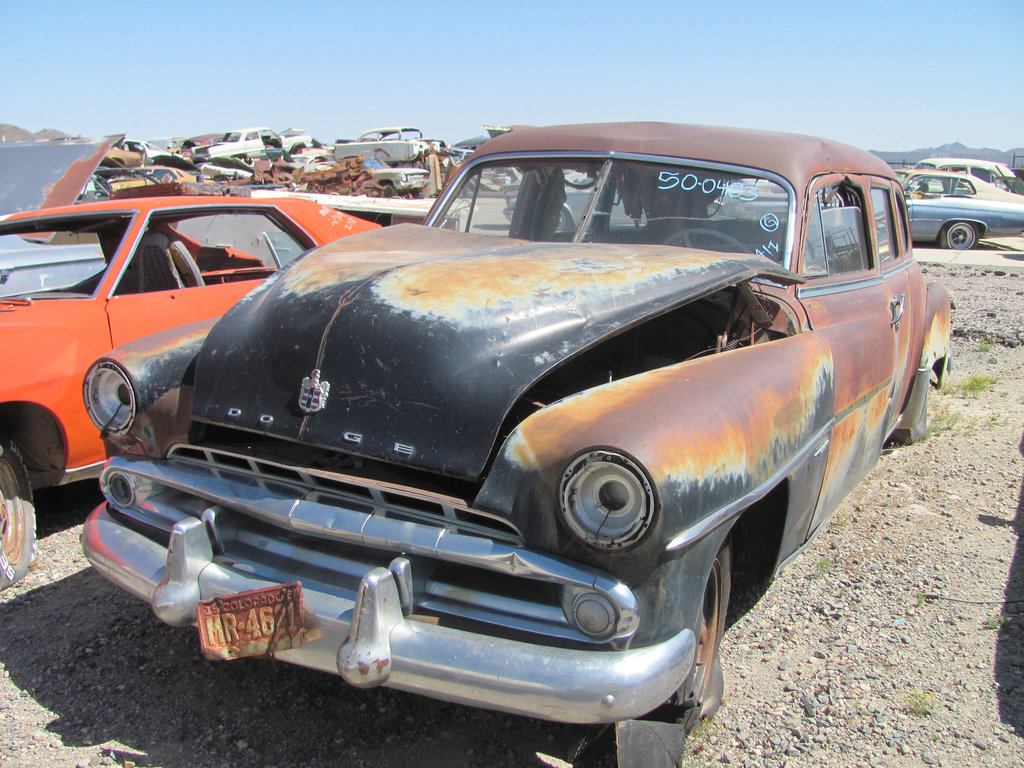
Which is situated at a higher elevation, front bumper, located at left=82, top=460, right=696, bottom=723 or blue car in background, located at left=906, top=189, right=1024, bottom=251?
blue car in background, located at left=906, top=189, right=1024, bottom=251

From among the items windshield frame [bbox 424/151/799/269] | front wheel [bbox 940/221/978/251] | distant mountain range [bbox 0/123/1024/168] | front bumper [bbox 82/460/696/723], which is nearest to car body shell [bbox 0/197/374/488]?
windshield frame [bbox 424/151/799/269]

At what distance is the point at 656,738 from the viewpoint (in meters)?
2.03

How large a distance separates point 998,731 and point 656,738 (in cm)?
112

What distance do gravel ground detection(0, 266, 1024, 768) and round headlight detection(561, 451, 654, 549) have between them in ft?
2.51

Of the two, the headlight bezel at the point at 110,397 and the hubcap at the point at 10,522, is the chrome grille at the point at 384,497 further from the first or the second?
the hubcap at the point at 10,522

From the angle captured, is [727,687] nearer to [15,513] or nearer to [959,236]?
[15,513]

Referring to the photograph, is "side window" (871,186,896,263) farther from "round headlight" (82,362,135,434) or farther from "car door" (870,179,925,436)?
"round headlight" (82,362,135,434)

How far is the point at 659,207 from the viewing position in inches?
134

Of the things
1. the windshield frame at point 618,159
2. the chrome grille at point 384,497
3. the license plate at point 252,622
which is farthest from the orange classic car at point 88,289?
the license plate at point 252,622

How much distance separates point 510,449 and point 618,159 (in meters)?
1.92

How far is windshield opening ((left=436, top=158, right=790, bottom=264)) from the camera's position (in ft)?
10.8

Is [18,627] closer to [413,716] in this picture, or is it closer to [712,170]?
[413,716]

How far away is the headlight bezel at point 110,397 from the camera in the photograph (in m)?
2.62

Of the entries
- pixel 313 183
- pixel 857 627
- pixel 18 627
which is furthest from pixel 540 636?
pixel 313 183
